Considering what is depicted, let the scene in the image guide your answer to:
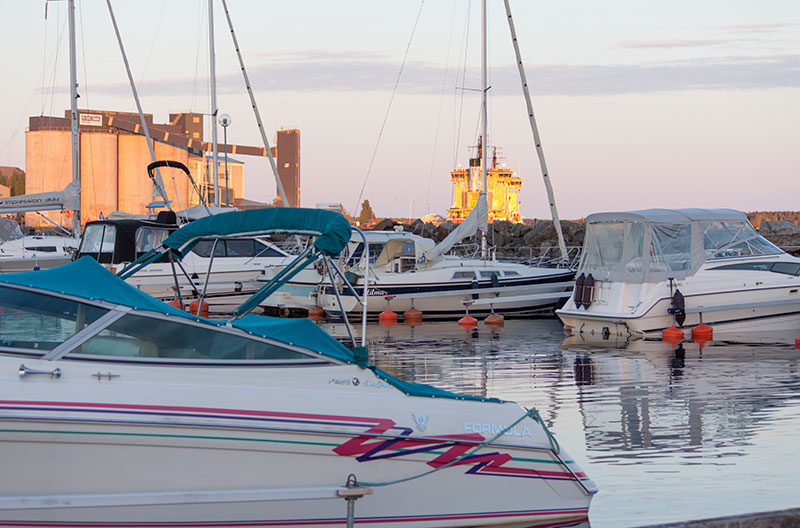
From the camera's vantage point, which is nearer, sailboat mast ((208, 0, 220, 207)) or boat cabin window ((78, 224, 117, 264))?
boat cabin window ((78, 224, 117, 264))

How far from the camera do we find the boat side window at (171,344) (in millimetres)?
6195

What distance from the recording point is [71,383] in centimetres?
582

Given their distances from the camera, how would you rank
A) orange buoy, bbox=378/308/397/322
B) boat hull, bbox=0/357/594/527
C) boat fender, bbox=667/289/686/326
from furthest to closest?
orange buoy, bbox=378/308/397/322 < boat fender, bbox=667/289/686/326 < boat hull, bbox=0/357/594/527

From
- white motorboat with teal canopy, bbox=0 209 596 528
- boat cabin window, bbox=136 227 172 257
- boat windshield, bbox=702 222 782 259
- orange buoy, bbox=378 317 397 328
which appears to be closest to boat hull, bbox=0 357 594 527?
white motorboat with teal canopy, bbox=0 209 596 528

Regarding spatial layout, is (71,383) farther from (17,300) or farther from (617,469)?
(617,469)

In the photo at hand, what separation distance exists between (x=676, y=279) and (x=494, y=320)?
4.92m

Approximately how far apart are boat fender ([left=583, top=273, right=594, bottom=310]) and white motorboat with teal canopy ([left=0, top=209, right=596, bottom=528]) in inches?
475

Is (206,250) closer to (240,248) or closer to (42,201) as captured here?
(240,248)

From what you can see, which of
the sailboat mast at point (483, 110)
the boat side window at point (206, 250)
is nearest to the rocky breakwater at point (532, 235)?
the sailboat mast at point (483, 110)

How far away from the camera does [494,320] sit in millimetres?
22141

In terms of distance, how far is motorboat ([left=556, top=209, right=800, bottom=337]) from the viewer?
18.4 m

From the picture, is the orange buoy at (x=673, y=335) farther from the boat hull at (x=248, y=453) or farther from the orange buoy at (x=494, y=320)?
the boat hull at (x=248, y=453)

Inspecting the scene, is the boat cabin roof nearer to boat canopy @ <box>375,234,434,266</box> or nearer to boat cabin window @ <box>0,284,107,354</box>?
boat canopy @ <box>375,234,434,266</box>

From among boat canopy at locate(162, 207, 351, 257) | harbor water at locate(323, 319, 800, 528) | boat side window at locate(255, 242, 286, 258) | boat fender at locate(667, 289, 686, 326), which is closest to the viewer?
boat canopy at locate(162, 207, 351, 257)
